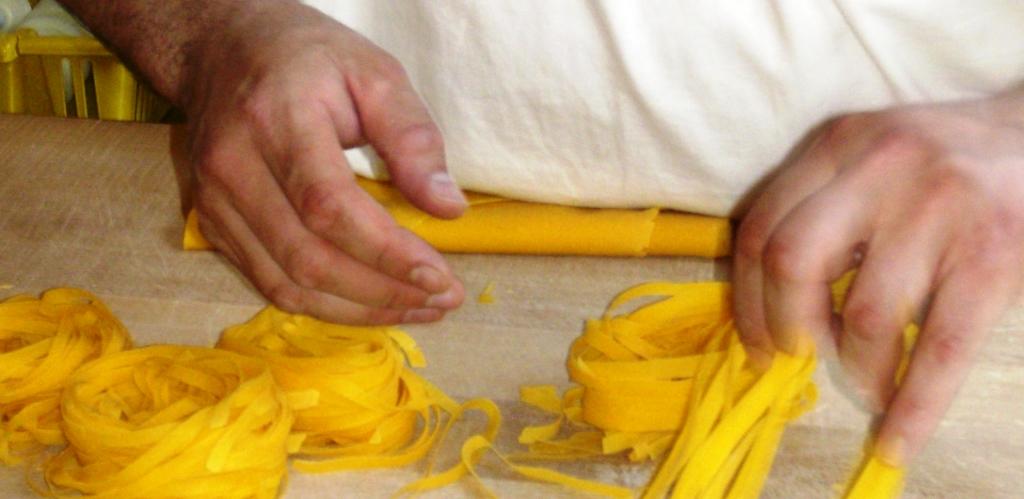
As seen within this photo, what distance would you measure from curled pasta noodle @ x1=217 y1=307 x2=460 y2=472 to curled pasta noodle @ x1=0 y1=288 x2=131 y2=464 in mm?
111

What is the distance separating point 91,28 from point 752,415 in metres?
0.77

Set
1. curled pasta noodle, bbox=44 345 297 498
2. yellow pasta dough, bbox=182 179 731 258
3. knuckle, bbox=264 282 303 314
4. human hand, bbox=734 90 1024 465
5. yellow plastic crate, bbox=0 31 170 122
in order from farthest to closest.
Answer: yellow plastic crate, bbox=0 31 170 122 < yellow pasta dough, bbox=182 179 731 258 < knuckle, bbox=264 282 303 314 < curled pasta noodle, bbox=44 345 297 498 < human hand, bbox=734 90 1024 465

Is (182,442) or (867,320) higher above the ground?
(867,320)

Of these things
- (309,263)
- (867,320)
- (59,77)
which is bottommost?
(59,77)

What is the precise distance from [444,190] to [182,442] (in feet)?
0.83

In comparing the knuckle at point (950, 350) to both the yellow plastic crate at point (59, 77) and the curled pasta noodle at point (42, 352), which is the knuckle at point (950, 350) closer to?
the curled pasta noodle at point (42, 352)

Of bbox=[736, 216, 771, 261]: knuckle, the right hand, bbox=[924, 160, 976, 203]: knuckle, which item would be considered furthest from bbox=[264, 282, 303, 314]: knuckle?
bbox=[924, 160, 976, 203]: knuckle

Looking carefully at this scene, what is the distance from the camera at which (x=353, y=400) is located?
969mm

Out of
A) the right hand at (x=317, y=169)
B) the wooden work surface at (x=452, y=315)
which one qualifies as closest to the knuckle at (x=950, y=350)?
the wooden work surface at (x=452, y=315)

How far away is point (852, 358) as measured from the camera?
0.79 metres

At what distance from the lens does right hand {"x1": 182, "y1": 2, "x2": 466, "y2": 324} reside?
93 centimetres

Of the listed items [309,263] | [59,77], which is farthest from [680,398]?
[59,77]

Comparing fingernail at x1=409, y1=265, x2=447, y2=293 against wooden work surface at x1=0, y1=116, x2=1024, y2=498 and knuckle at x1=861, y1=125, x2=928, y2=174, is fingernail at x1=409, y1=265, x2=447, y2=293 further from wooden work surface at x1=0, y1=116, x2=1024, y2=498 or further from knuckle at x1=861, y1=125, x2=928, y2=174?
knuckle at x1=861, y1=125, x2=928, y2=174

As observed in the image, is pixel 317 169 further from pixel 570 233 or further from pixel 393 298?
pixel 570 233
